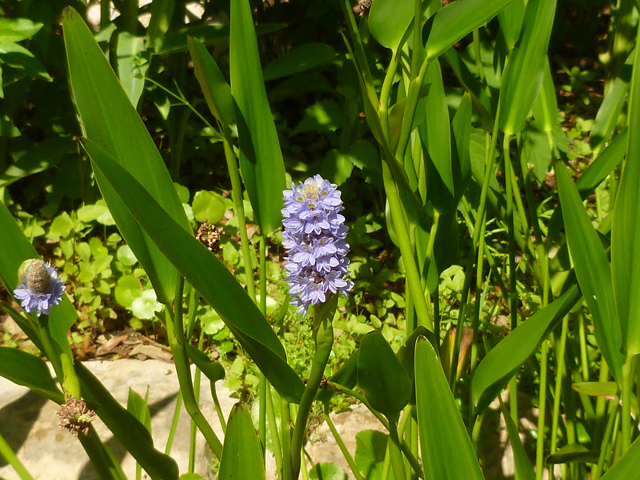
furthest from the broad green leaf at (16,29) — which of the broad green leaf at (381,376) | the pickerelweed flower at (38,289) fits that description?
the broad green leaf at (381,376)

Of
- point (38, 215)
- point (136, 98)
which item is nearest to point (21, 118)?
point (38, 215)

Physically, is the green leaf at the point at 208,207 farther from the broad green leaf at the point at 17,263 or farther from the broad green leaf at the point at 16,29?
the broad green leaf at the point at 17,263

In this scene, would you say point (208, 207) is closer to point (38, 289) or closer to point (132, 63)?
point (132, 63)

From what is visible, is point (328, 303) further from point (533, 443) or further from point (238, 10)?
point (533, 443)

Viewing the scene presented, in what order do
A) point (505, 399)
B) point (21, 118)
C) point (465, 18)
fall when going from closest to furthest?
1. point (465, 18)
2. point (505, 399)
3. point (21, 118)

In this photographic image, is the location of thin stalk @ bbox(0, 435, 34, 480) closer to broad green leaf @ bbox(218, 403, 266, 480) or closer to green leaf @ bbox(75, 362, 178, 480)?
green leaf @ bbox(75, 362, 178, 480)

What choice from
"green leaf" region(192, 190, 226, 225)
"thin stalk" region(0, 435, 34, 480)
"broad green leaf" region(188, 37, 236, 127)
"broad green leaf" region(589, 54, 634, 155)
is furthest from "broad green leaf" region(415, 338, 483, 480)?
"green leaf" region(192, 190, 226, 225)

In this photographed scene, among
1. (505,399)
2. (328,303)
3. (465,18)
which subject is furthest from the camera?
(505,399)

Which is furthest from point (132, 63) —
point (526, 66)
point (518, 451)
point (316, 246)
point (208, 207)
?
point (518, 451)

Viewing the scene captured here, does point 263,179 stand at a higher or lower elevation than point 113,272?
lower
